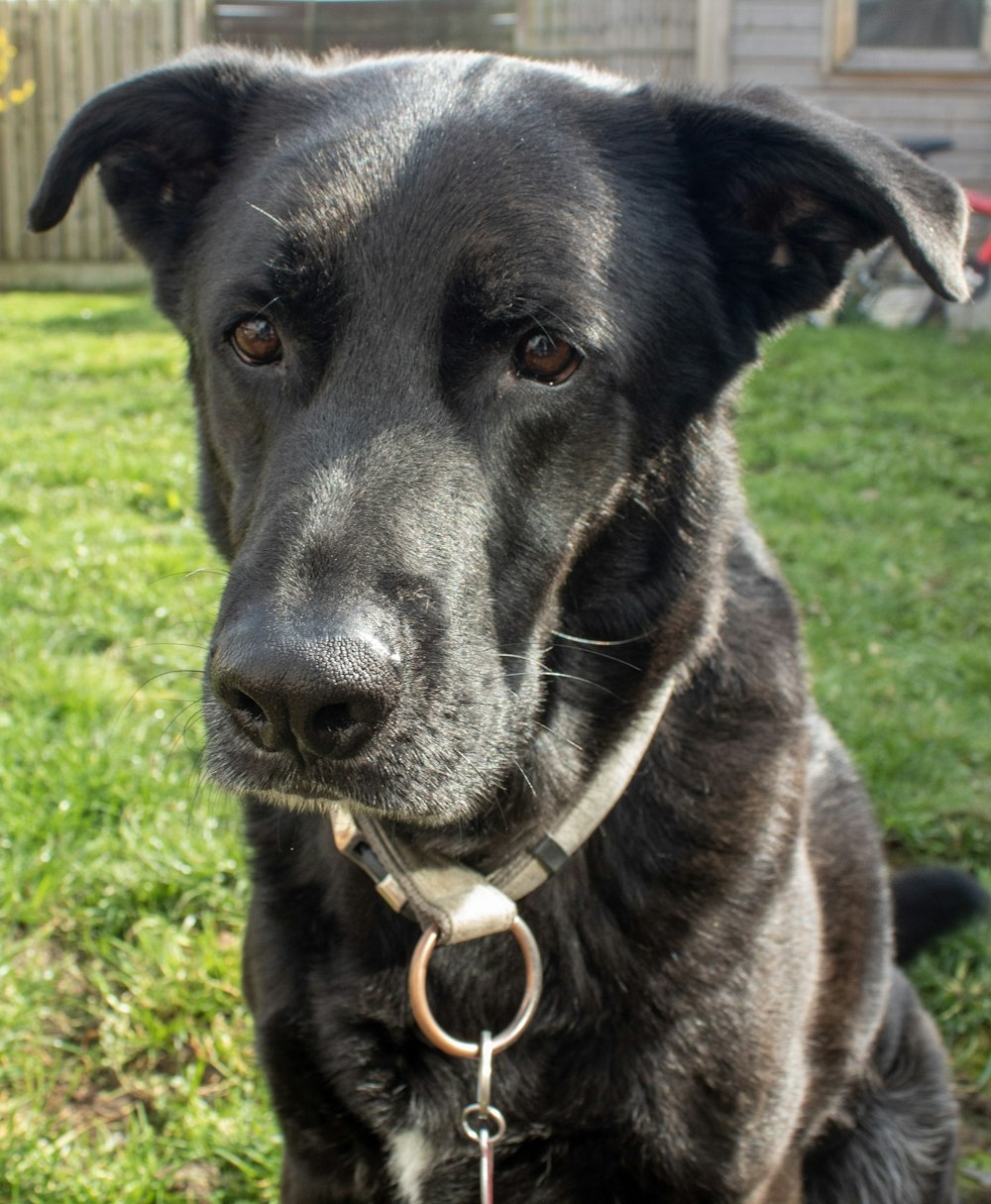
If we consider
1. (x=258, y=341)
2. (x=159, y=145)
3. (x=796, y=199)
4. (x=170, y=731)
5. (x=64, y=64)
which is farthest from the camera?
(x=64, y=64)

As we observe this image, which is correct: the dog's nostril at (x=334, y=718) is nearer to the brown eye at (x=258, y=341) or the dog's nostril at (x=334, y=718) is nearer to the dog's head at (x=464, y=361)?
the dog's head at (x=464, y=361)

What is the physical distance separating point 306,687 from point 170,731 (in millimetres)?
2132

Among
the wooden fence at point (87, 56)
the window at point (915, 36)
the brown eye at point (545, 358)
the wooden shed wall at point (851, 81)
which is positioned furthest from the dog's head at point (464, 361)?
the wooden fence at point (87, 56)

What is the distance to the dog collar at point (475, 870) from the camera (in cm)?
195

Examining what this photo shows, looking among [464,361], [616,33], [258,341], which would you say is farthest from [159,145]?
[616,33]

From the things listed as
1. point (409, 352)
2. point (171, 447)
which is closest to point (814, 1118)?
point (409, 352)

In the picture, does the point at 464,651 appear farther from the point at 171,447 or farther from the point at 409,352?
the point at 171,447

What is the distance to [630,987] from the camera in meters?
1.99

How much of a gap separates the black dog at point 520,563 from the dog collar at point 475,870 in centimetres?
5

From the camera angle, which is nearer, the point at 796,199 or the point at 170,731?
the point at 796,199

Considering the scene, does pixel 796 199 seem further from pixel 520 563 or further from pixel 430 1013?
pixel 430 1013

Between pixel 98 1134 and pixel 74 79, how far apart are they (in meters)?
11.2

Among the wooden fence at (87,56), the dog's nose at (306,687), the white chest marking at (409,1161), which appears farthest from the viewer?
the wooden fence at (87,56)

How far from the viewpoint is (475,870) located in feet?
6.91
